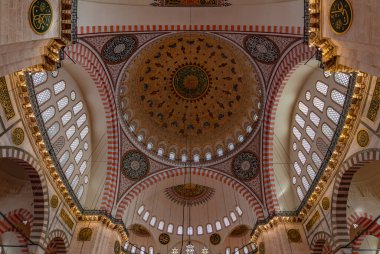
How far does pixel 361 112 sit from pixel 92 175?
10462 millimetres

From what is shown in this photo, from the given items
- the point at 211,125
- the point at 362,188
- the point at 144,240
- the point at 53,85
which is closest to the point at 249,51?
the point at 211,125

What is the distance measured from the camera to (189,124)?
54.4 feet

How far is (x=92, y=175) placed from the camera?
1393 centimetres

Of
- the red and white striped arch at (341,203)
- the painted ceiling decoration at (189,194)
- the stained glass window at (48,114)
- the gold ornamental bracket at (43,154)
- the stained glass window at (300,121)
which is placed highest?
the painted ceiling decoration at (189,194)

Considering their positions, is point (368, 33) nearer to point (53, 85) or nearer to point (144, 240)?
point (53, 85)

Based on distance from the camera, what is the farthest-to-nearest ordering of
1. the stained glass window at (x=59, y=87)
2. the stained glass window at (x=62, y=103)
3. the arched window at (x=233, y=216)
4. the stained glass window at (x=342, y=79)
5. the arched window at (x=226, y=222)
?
the arched window at (x=226, y=222)
the arched window at (x=233, y=216)
the stained glass window at (x=62, y=103)
the stained glass window at (x=59, y=87)
the stained glass window at (x=342, y=79)

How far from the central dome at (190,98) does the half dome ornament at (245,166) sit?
0.67 metres

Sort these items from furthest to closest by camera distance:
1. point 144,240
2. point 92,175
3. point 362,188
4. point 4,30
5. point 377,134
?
point 144,240
point 92,175
point 362,188
point 377,134
point 4,30

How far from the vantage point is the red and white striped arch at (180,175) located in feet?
46.1

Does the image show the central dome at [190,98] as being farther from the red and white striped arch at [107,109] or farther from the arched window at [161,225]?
the arched window at [161,225]

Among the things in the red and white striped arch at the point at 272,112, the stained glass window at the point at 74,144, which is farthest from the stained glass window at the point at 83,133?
the red and white striped arch at the point at 272,112

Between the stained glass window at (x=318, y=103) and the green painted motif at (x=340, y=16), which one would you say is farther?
the stained glass window at (x=318, y=103)

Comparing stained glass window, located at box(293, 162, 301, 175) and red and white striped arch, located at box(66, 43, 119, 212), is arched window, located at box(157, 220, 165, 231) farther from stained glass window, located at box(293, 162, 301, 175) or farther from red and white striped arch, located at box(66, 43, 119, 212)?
stained glass window, located at box(293, 162, 301, 175)

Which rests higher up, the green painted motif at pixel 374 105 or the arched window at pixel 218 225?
the arched window at pixel 218 225
